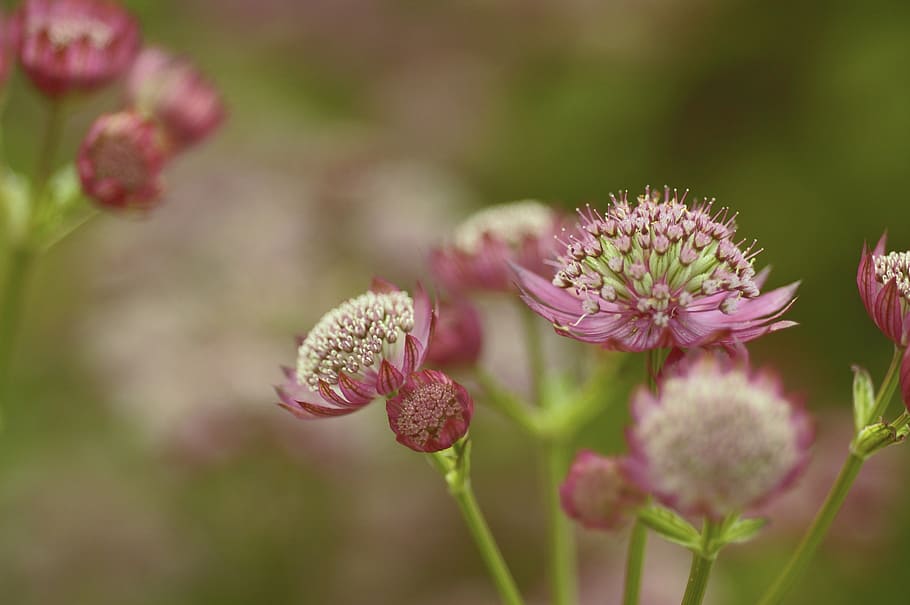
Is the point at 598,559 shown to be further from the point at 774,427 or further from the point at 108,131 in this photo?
the point at 774,427

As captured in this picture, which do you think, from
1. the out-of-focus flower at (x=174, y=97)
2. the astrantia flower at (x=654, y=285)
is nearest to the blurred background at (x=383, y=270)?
the out-of-focus flower at (x=174, y=97)

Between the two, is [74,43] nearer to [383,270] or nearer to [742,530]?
[742,530]

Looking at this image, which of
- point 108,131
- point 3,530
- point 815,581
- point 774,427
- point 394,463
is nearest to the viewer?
point 774,427

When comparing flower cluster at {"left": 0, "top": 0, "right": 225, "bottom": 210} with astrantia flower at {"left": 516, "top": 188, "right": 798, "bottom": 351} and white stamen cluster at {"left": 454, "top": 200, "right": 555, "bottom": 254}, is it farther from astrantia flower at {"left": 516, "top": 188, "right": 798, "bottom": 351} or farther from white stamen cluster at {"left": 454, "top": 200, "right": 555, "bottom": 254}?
astrantia flower at {"left": 516, "top": 188, "right": 798, "bottom": 351}

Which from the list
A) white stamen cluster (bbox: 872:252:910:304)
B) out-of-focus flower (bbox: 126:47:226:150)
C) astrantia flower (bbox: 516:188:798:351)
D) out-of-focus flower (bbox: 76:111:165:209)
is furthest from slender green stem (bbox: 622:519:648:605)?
out-of-focus flower (bbox: 126:47:226:150)

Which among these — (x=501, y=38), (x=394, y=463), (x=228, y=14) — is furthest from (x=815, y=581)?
(x=228, y=14)

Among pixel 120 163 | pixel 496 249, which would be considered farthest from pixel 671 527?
pixel 120 163
